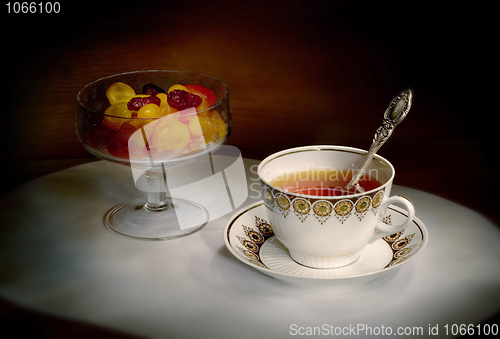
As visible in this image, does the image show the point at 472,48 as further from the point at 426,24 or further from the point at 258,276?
the point at 258,276

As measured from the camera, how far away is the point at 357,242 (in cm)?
51

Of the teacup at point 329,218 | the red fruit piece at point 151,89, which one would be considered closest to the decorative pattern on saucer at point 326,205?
the teacup at point 329,218

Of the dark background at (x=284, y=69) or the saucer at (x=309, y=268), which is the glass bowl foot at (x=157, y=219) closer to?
the saucer at (x=309, y=268)

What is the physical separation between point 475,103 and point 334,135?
0.28 meters

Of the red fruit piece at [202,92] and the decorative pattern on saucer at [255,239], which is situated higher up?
the red fruit piece at [202,92]

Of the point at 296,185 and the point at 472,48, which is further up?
the point at 472,48

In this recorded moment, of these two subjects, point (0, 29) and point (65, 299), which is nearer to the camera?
point (65, 299)

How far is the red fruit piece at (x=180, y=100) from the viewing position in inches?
23.8

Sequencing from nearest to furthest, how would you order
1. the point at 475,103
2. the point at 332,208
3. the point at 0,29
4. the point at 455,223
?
the point at 332,208, the point at 455,223, the point at 0,29, the point at 475,103

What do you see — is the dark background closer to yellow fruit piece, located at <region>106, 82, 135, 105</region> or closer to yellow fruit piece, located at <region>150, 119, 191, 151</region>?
yellow fruit piece, located at <region>106, 82, 135, 105</region>

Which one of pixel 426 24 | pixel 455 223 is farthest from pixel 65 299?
pixel 426 24

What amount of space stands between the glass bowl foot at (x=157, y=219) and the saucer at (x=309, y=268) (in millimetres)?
103

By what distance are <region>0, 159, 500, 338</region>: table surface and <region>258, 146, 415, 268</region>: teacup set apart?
0.04m

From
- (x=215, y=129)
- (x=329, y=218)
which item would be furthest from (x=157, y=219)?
(x=329, y=218)
